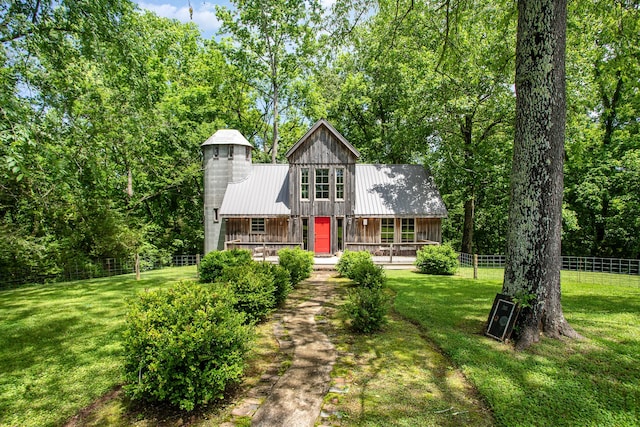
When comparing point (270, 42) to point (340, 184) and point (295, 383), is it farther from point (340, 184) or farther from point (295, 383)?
point (295, 383)

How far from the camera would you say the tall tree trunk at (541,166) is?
6.31 metres

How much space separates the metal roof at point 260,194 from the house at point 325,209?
6 cm

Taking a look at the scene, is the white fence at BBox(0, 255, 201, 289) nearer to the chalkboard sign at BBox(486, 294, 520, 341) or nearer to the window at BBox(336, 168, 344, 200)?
the window at BBox(336, 168, 344, 200)

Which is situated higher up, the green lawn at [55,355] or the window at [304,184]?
the window at [304,184]

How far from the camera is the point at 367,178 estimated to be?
23719mm

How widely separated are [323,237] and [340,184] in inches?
136

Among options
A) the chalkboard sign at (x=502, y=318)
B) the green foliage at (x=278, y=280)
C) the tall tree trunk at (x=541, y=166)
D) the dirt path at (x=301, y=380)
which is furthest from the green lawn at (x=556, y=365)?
the green foliage at (x=278, y=280)

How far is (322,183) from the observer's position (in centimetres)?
2128

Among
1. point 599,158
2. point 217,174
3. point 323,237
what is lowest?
point 323,237

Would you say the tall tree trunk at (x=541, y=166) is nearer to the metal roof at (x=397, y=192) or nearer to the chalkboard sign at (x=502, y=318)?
the chalkboard sign at (x=502, y=318)

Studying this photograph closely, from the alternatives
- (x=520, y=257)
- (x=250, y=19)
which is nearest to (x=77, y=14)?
(x=520, y=257)

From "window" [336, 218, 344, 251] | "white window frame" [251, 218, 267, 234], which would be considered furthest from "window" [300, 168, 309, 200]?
"white window frame" [251, 218, 267, 234]

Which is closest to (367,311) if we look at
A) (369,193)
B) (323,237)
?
(323,237)

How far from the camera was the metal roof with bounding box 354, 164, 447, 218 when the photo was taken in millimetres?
21484
